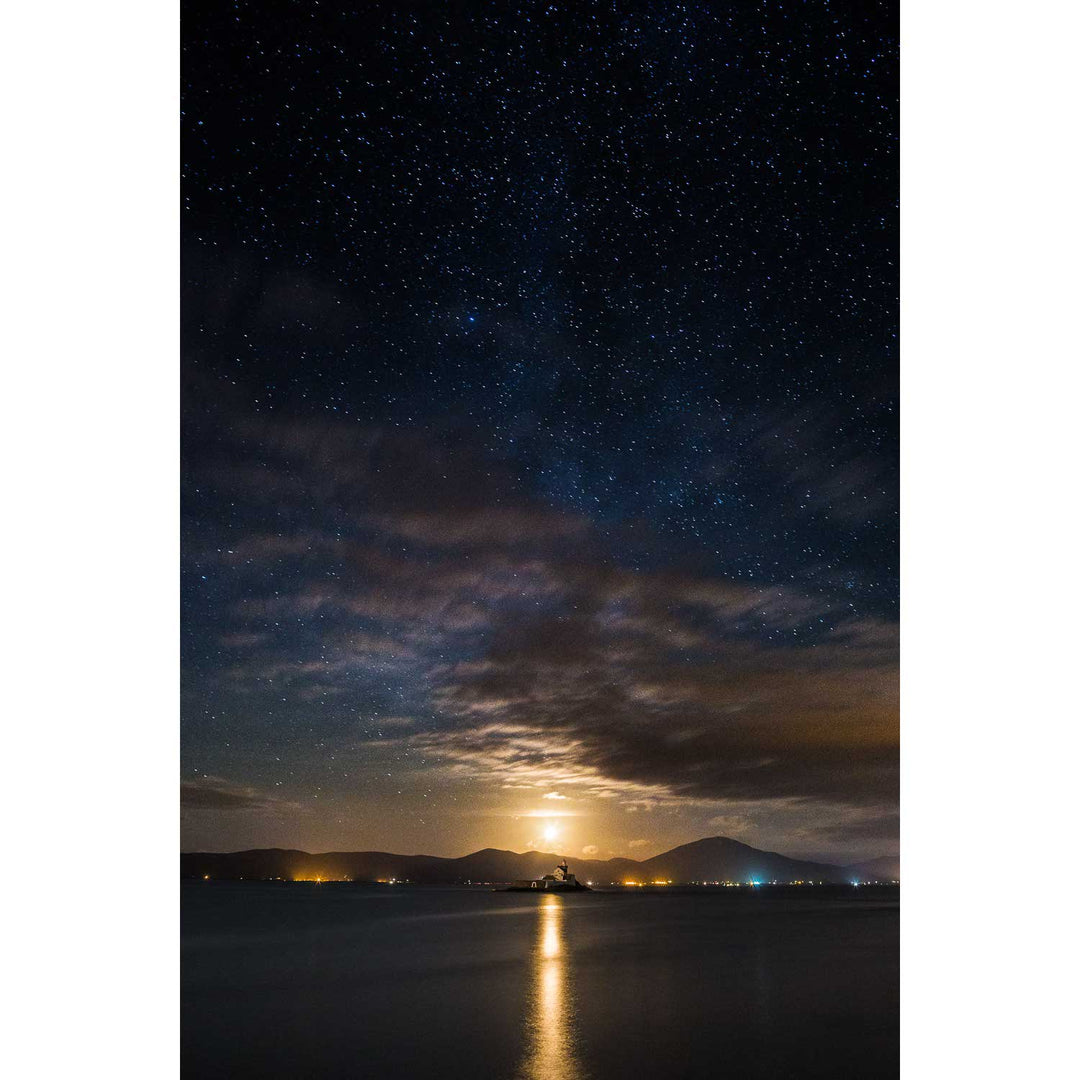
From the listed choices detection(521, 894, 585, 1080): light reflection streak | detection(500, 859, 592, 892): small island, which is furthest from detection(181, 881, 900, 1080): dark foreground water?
detection(500, 859, 592, 892): small island

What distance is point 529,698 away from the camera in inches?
403

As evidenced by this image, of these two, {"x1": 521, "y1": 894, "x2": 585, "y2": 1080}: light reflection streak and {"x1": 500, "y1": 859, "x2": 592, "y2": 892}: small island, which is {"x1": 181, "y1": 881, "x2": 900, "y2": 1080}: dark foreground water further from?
{"x1": 500, "y1": 859, "x2": 592, "y2": 892}: small island

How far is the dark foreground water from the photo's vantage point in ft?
12.3

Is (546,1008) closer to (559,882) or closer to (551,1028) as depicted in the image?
(551,1028)

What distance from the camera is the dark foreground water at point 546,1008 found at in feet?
12.3

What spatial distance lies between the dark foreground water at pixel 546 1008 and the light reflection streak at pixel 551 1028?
0.01m

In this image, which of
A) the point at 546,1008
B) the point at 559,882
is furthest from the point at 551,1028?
the point at 559,882

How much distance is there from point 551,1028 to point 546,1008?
0.75m

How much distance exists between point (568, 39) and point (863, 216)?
1.53 metres

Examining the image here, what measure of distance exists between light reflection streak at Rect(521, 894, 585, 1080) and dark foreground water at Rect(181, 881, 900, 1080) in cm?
1

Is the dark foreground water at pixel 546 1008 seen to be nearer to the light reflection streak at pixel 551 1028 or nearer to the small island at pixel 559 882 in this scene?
the light reflection streak at pixel 551 1028

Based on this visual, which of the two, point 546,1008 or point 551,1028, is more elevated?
point 551,1028

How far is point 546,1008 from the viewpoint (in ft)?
16.9
